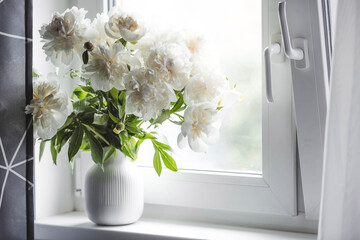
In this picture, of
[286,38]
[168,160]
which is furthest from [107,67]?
[286,38]

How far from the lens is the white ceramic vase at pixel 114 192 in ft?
3.84

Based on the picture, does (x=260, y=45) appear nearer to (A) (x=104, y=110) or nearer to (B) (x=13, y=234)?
(A) (x=104, y=110)

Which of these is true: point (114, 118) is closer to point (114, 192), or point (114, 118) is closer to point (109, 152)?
point (109, 152)

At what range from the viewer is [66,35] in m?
1.01

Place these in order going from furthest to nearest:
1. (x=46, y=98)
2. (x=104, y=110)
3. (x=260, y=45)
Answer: (x=260, y=45)
(x=104, y=110)
(x=46, y=98)

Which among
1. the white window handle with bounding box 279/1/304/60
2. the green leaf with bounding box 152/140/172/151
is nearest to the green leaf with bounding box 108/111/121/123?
the green leaf with bounding box 152/140/172/151

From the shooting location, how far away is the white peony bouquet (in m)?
0.97

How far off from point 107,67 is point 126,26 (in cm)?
9

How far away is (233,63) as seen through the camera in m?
1.28

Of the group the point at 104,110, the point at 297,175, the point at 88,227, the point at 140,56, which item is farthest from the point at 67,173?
the point at 297,175

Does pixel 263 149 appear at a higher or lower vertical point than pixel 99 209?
higher

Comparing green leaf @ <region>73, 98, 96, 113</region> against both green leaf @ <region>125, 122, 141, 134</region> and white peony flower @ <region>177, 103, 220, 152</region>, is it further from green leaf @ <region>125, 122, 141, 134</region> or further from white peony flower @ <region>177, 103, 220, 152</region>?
white peony flower @ <region>177, 103, 220, 152</region>

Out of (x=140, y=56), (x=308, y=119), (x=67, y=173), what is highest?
(x=140, y=56)

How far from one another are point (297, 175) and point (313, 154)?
0.13 metres
